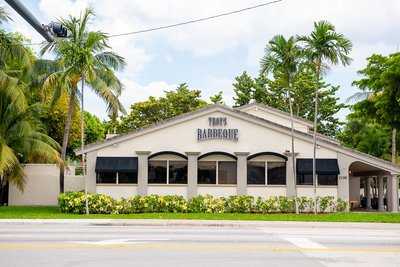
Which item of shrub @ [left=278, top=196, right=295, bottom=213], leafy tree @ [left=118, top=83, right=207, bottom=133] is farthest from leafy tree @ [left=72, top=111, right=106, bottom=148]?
shrub @ [left=278, top=196, right=295, bottom=213]

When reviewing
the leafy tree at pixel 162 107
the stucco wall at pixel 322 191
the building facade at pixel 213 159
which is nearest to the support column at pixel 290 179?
the building facade at pixel 213 159

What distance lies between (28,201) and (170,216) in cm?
1291

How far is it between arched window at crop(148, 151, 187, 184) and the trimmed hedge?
2117 millimetres

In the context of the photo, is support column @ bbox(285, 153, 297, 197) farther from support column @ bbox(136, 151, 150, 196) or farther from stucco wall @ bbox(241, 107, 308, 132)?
stucco wall @ bbox(241, 107, 308, 132)

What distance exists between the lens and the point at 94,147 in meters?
31.4

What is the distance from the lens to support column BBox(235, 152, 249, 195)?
3112cm

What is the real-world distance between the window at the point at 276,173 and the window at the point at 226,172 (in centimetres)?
181

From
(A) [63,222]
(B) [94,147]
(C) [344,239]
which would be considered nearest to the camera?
(C) [344,239]

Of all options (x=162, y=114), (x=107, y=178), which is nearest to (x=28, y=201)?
(x=107, y=178)

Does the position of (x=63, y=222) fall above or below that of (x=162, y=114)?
below

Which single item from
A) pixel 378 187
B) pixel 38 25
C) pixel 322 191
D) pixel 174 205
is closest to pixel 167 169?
pixel 174 205

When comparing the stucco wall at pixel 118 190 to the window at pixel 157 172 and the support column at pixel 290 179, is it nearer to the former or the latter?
the window at pixel 157 172

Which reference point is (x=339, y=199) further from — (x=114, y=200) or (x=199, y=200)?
(x=114, y=200)

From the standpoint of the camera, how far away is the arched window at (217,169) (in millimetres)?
31547
